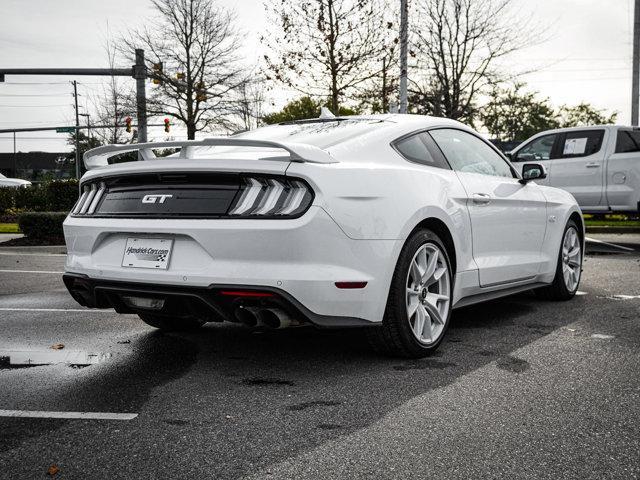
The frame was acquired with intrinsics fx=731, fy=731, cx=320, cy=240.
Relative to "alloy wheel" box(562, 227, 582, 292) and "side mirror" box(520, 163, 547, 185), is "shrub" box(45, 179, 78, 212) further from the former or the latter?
"side mirror" box(520, 163, 547, 185)

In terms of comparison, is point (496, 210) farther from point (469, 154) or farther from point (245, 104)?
point (245, 104)

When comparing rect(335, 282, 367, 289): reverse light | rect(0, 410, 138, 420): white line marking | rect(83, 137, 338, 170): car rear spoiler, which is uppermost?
rect(83, 137, 338, 170): car rear spoiler

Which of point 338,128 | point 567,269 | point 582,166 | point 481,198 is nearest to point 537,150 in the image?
point 582,166

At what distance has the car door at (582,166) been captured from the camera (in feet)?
39.2

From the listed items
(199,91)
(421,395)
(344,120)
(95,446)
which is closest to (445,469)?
(421,395)

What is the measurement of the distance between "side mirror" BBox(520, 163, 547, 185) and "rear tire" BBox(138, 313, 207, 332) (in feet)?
9.12

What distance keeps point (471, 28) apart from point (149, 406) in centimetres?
2355

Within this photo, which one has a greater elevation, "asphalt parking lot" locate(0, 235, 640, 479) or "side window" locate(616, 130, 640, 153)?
"side window" locate(616, 130, 640, 153)

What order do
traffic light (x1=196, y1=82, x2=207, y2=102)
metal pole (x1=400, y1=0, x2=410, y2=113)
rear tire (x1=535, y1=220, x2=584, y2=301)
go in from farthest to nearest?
traffic light (x1=196, y1=82, x2=207, y2=102) < metal pole (x1=400, y1=0, x2=410, y2=113) < rear tire (x1=535, y1=220, x2=584, y2=301)

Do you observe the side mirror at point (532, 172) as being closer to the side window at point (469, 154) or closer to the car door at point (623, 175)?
the side window at point (469, 154)

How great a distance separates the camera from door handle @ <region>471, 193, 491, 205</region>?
4.95 m

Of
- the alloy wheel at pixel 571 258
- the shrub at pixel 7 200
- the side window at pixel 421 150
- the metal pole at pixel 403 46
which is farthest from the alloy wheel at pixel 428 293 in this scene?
the shrub at pixel 7 200

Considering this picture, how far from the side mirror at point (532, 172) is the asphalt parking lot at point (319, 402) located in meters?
1.12

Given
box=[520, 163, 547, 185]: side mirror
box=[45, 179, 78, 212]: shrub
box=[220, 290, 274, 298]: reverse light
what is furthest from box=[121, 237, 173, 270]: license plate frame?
box=[45, 179, 78, 212]: shrub
